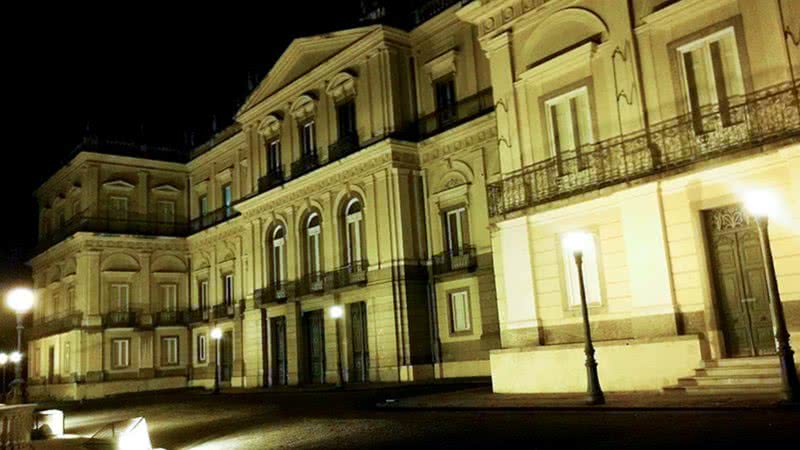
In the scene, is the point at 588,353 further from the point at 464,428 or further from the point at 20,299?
the point at 20,299

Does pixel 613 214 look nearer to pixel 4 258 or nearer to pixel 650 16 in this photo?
pixel 650 16

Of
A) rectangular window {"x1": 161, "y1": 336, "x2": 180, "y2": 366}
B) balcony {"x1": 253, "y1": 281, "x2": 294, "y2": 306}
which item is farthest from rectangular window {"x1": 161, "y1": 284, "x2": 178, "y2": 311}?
balcony {"x1": 253, "y1": 281, "x2": 294, "y2": 306}

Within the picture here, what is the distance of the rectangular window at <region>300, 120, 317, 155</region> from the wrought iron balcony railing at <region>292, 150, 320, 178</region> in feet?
0.71

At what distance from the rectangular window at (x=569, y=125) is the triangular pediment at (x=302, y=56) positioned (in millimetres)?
12105

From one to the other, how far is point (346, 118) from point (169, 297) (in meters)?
18.4

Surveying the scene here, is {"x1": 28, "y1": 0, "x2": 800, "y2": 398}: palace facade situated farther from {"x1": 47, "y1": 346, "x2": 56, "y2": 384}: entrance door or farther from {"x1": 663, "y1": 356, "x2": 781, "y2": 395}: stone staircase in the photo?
{"x1": 47, "y1": 346, "x2": 56, "y2": 384}: entrance door

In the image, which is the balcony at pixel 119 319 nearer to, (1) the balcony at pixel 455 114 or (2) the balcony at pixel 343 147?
(2) the balcony at pixel 343 147

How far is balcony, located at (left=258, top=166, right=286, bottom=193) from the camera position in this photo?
3300cm

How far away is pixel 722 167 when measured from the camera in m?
13.7

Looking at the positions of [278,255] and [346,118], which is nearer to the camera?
[346,118]

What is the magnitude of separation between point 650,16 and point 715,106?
2409 millimetres

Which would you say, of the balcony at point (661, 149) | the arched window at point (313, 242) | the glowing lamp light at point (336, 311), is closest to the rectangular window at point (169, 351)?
the arched window at point (313, 242)

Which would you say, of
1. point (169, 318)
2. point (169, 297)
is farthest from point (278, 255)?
point (169, 297)

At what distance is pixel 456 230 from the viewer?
26.5m
